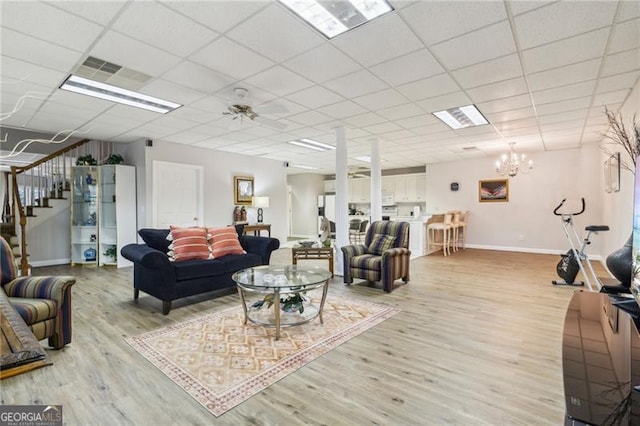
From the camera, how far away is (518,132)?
5660 mm

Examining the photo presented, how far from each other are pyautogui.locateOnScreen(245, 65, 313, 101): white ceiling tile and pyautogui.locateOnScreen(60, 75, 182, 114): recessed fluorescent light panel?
1.46 meters

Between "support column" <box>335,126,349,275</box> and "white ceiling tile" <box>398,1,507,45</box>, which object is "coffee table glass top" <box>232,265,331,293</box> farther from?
"white ceiling tile" <box>398,1,507,45</box>

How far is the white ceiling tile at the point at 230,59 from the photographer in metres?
2.60

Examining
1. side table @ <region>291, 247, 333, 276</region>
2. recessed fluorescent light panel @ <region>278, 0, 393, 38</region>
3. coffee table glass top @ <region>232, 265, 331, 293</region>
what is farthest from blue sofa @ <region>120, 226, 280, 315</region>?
recessed fluorescent light panel @ <region>278, 0, 393, 38</region>

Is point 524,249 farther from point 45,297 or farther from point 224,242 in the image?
point 45,297

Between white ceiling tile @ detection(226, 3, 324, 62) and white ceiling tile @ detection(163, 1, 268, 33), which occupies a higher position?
white ceiling tile @ detection(226, 3, 324, 62)

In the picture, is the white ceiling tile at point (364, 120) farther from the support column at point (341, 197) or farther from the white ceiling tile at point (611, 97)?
the white ceiling tile at point (611, 97)

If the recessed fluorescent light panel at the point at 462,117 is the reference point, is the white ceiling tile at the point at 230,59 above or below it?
below

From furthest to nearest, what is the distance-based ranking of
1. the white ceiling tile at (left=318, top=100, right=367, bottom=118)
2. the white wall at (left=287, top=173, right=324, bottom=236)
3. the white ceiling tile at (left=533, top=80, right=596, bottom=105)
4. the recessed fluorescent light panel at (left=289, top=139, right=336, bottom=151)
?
the white wall at (left=287, top=173, right=324, bottom=236) < the recessed fluorescent light panel at (left=289, top=139, right=336, bottom=151) < the white ceiling tile at (left=318, top=100, right=367, bottom=118) < the white ceiling tile at (left=533, top=80, right=596, bottom=105)

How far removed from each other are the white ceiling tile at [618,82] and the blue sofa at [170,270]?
4.57 meters

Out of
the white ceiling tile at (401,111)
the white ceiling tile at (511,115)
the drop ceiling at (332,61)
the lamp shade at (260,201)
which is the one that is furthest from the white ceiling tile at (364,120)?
the lamp shade at (260,201)

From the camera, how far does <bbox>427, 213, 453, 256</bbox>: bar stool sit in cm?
767

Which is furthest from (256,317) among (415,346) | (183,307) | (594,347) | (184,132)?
(184,132)

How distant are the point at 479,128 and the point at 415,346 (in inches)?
168
